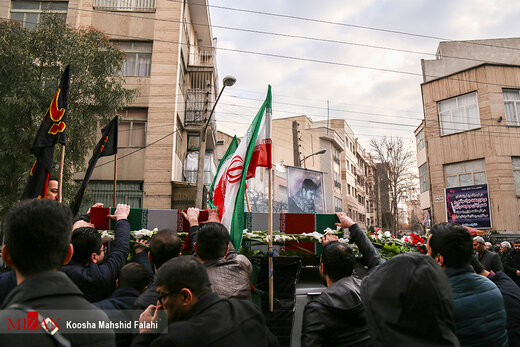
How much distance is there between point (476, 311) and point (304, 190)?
36.3 feet

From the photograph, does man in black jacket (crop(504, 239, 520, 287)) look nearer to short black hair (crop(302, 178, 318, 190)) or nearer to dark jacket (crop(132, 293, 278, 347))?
short black hair (crop(302, 178, 318, 190))

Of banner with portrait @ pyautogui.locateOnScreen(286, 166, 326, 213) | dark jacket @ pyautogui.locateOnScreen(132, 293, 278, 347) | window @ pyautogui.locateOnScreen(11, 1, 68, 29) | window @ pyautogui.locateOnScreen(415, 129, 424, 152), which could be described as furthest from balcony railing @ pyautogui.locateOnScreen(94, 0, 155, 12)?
window @ pyautogui.locateOnScreen(415, 129, 424, 152)

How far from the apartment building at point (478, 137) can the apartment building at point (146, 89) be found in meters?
15.5

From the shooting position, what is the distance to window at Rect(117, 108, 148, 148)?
628 inches

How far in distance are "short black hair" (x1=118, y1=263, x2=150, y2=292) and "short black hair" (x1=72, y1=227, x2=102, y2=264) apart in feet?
1.14

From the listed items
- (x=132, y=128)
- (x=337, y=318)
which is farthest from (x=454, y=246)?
(x=132, y=128)

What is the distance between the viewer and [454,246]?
2.29 m

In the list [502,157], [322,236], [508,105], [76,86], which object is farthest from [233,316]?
[508,105]

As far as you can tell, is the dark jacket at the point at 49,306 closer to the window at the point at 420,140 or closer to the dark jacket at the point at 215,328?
the dark jacket at the point at 215,328

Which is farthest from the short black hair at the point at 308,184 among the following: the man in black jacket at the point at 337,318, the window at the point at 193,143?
the man in black jacket at the point at 337,318

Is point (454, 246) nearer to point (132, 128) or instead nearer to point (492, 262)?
point (492, 262)

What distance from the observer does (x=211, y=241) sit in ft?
8.61

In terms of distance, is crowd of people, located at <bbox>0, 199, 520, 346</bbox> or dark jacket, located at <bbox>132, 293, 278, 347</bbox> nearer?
crowd of people, located at <bbox>0, 199, 520, 346</bbox>

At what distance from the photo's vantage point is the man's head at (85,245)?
2.61m
